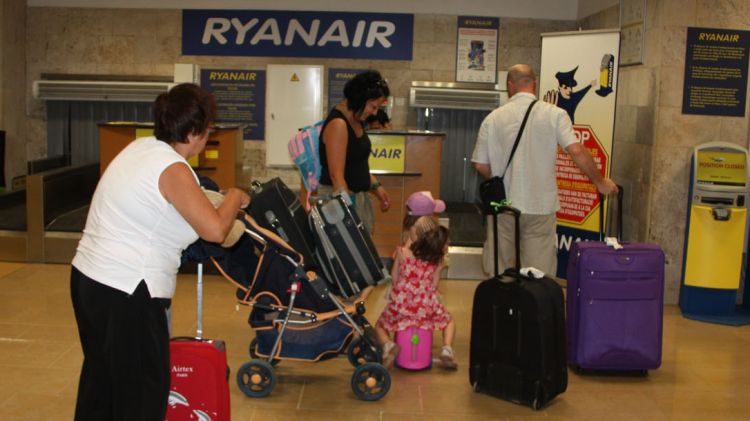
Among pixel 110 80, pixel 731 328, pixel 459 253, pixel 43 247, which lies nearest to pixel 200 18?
pixel 110 80

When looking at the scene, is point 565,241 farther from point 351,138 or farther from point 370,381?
point 370,381

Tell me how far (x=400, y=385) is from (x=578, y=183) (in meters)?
3.12

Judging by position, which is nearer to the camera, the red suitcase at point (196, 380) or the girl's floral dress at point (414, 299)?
the red suitcase at point (196, 380)

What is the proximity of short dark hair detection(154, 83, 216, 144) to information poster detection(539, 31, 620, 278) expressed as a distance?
14.6 feet

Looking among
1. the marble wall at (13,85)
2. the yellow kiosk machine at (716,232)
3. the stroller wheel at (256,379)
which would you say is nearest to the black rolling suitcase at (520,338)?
the stroller wheel at (256,379)

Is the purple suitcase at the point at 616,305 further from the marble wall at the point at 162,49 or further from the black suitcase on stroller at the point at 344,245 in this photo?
the marble wall at the point at 162,49

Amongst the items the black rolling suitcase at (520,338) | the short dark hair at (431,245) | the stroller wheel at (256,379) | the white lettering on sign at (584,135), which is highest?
the white lettering on sign at (584,135)

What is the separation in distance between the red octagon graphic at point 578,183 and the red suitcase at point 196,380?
14.4 feet

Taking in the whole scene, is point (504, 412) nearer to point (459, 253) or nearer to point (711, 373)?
point (711, 373)

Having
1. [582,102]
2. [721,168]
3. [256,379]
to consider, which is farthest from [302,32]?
[256,379]

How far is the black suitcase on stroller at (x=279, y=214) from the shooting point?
13.0 feet

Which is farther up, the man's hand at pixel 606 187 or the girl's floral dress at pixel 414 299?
the man's hand at pixel 606 187

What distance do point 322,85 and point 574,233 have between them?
14.9 feet

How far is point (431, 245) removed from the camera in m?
4.52
